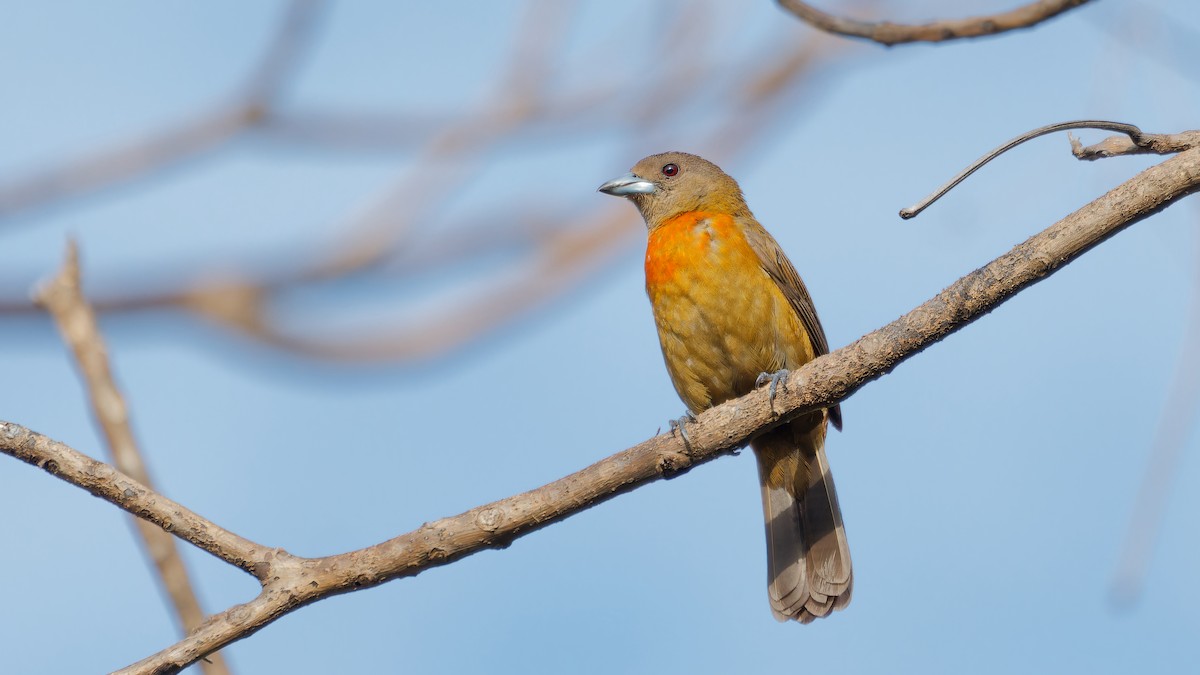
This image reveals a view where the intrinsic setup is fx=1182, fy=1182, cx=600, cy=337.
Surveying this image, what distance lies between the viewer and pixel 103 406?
13.3ft

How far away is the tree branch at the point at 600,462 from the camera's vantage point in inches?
122

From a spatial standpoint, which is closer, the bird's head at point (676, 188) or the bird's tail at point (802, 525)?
the bird's tail at point (802, 525)

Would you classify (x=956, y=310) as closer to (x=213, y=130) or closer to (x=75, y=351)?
(x=75, y=351)

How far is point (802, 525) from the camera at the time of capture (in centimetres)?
568

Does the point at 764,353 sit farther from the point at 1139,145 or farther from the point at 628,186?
the point at 1139,145

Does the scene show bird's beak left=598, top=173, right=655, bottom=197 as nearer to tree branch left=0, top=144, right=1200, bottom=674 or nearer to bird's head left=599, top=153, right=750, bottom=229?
bird's head left=599, top=153, right=750, bottom=229

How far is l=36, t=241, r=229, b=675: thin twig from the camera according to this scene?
12.5 feet

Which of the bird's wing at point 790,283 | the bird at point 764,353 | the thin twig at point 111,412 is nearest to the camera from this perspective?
the thin twig at point 111,412

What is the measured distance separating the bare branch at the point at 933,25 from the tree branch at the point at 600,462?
4.90 feet

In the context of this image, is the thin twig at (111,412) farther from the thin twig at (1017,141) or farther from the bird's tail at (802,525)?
the bird's tail at (802,525)

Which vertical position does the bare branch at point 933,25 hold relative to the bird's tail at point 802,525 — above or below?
above

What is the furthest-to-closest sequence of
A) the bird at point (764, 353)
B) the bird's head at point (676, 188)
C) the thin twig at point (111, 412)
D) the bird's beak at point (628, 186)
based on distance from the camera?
1. the bird's beak at point (628, 186)
2. the bird's head at point (676, 188)
3. the bird at point (764, 353)
4. the thin twig at point (111, 412)

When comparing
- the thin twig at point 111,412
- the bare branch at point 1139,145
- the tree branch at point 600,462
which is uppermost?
the thin twig at point 111,412

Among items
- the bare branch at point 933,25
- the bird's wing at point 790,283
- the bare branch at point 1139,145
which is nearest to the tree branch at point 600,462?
the bare branch at point 1139,145
